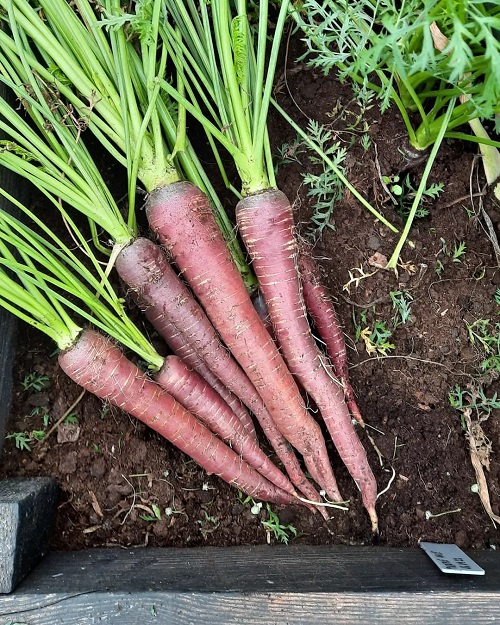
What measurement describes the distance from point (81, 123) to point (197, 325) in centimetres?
65

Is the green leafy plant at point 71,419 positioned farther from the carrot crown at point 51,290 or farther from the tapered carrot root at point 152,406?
the carrot crown at point 51,290

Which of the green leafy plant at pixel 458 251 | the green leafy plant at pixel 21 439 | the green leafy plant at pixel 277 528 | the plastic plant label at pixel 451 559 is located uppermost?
the green leafy plant at pixel 458 251

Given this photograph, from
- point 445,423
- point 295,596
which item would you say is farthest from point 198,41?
point 295,596

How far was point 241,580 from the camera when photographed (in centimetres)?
139

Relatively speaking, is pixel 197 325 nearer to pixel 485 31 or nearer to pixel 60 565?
pixel 60 565

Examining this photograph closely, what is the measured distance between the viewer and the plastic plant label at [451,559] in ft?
4.67

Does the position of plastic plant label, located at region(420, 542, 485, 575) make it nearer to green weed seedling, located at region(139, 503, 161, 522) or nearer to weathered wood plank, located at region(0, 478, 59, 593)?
green weed seedling, located at region(139, 503, 161, 522)

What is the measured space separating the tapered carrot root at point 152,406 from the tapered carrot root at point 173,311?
0.14 meters

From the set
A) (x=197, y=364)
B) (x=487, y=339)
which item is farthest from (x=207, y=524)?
(x=487, y=339)

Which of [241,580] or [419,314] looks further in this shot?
[419,314]

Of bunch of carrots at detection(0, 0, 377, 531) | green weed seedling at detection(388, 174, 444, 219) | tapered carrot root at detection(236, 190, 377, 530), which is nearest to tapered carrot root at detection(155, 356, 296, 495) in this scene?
bunch of carrots at detection(0, 0, 377, 531)

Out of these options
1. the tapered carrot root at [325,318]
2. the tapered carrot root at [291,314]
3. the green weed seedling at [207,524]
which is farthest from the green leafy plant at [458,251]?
the green weed seedling at [207,524]

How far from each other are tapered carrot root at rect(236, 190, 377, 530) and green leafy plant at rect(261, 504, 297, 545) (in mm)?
245

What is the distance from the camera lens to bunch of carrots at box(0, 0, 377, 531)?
1428 mm
